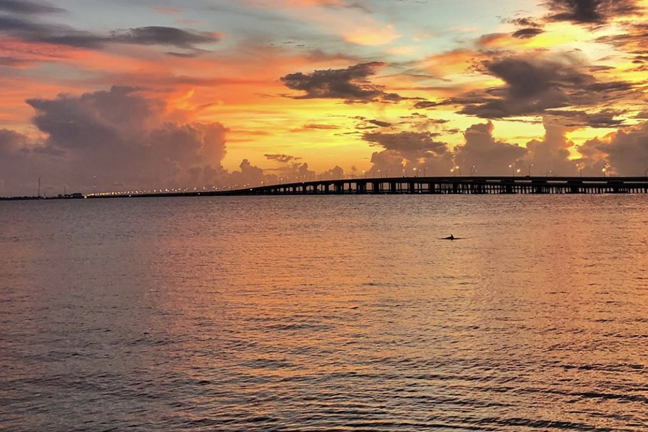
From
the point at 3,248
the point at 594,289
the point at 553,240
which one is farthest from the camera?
the point at 3,248

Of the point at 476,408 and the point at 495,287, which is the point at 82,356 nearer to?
the point at 476,408

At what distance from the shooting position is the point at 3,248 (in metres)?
78.0

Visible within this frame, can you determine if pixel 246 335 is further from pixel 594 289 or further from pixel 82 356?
pixel 594 289

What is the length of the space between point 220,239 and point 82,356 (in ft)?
198

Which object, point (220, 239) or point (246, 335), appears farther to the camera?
point (220, 239)

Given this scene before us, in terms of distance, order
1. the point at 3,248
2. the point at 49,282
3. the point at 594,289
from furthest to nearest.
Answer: the point at 3,248
the point at 49,282
the point at 594,289

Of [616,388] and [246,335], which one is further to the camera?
[246,335]

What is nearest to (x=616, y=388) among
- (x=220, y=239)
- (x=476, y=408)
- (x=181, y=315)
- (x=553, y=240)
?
(x=476, y=408)

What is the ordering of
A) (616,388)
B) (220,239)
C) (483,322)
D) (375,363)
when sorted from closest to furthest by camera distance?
(616,388), (375,363), (483,322), (220,239)

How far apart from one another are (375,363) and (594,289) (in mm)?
19844

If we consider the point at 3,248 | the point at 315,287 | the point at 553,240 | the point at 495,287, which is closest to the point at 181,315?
the point at 315,287

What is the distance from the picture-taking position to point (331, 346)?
24531mm

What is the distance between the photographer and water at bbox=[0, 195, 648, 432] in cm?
1747

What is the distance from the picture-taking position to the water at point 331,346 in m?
17.5
